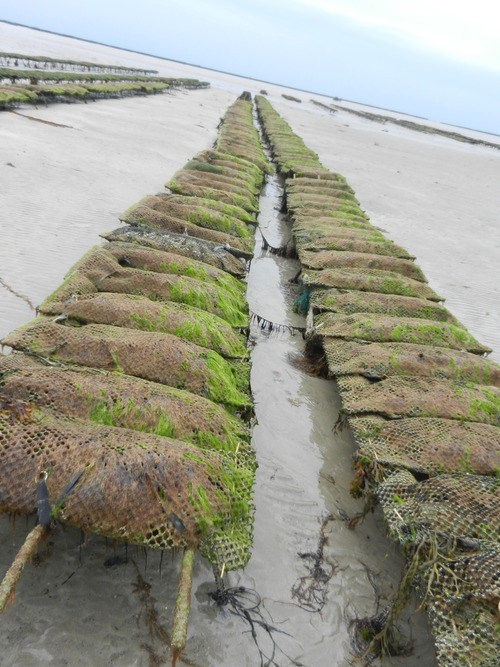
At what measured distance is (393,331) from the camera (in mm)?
7164

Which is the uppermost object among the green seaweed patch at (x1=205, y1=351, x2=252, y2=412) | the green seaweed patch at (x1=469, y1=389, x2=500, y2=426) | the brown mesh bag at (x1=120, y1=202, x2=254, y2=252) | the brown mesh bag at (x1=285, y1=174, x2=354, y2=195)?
the brown mesh bag at (x1=285, y1=174, x2=354, y2=195)

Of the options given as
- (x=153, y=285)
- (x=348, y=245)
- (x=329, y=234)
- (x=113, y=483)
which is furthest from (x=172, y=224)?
(x=113, y=483)

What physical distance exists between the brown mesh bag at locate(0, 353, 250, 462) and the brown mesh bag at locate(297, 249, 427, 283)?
5601 mm

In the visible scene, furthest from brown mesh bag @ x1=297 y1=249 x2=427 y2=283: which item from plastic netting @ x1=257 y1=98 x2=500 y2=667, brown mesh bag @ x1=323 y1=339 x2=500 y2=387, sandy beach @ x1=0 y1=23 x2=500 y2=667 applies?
brown mesh bag @ x1=323 y1=339 x2=500 y2=387

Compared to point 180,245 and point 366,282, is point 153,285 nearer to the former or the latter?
point 180,245

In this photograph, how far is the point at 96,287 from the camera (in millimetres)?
6609

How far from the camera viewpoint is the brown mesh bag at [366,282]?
344 inches

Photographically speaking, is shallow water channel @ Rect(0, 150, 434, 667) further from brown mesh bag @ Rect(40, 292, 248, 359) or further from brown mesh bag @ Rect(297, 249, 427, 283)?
brown mesh bag @ Rect(297, 249, 427, 283)

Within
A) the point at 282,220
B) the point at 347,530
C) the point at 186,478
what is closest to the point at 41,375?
the point at 186,478

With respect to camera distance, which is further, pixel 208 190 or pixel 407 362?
pixel 208 190

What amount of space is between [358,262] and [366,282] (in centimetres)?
113

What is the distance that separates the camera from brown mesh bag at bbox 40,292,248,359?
575 centimetres

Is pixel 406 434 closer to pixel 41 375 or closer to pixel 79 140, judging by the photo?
pixel 41 375

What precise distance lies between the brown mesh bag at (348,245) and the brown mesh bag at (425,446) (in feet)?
19.2
